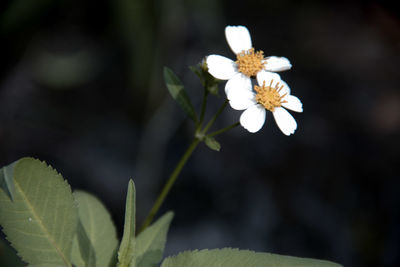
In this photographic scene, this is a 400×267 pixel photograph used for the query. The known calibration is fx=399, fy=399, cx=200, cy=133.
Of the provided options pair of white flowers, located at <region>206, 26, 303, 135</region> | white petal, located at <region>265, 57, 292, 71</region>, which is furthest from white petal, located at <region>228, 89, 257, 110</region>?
white petal, located at <region>265, 57, 292, 71</region>

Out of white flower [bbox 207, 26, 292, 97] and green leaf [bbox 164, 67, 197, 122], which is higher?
white flower [bbox 207, 26, 292, 97]

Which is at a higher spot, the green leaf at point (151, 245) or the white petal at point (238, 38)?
the white petal at point (238, 38)

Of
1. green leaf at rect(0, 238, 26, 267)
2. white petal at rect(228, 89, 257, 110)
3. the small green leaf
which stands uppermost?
white petal at rect(228, 89, 257, 110)

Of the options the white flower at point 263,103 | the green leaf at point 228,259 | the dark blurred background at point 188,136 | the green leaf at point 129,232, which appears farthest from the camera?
the dark blurred background at point 188,136

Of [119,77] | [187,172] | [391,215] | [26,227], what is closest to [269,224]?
[187,172]

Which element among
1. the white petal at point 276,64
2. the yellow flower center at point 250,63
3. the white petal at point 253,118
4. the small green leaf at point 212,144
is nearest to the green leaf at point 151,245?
the small green leaf at point 212,144

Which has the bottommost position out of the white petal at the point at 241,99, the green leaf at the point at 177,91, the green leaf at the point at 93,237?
the green leaf at the point at 93,237

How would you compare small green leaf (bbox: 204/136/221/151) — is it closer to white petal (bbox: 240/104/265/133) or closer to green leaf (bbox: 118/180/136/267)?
white petal (bbox: 240/104/265/133)

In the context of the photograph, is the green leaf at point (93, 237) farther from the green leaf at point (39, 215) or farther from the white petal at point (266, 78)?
the white petal at point (266, 78)
